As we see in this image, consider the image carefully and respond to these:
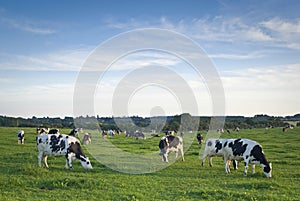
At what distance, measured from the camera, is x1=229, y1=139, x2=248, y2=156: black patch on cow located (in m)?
16.6

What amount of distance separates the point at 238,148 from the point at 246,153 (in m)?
0.62

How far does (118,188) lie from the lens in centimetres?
1182

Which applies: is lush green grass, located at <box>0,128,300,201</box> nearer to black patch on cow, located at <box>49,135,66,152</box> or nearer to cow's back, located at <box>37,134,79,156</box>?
cow's back, located at <box>37,134,79,156</box>

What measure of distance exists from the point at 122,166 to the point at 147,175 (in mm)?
2914

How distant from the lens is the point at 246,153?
645 inches

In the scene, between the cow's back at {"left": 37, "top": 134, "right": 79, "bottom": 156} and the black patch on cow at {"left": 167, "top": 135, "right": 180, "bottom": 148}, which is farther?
the black patch on cow at {"left": 167, "top": 135, "right": 180, "bottom": 148}

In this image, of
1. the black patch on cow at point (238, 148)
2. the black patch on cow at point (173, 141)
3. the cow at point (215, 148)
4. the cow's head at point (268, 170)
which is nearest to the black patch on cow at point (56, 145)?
the black patch on cow at point (173, 141)

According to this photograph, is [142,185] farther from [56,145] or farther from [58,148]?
[56,145]

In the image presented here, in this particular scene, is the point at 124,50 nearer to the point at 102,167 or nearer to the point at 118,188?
the point at 102,167

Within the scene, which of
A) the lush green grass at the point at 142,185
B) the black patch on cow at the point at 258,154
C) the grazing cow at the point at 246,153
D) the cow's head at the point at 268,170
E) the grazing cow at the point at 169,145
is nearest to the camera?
the lush green grass at the point at 142,185

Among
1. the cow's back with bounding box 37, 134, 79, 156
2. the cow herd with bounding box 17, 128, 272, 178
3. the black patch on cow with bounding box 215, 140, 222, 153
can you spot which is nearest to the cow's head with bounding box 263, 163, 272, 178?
the cow herd with bounding box 17, 128, 272, 178

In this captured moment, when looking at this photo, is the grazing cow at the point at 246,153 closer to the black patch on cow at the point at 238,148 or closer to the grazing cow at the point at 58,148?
the black patch on cow at the point at 238,148

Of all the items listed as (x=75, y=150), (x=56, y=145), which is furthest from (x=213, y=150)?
(x=56, y=145)

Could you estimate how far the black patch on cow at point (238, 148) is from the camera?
54.6ft
